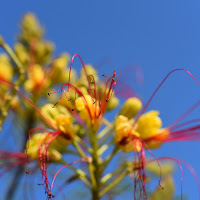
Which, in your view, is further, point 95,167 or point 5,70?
point 5,70

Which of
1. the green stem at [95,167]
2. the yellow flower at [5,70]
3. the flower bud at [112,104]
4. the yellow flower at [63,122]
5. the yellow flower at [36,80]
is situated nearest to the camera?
the green stem at [95,167]

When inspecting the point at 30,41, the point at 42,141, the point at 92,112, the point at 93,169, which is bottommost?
the point at 93,169

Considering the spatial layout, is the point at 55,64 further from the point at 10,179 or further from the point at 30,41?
the point at 10,179

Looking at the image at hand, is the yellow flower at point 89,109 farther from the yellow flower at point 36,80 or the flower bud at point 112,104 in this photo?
the yellow flower at point 36,80

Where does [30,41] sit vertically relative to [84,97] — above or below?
above

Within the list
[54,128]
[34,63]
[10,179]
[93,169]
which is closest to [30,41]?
[34,63]

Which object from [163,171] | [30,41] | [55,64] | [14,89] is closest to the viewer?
[14,89]

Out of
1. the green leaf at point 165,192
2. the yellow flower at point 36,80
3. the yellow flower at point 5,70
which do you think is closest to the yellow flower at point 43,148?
the green leaf at point 165,192

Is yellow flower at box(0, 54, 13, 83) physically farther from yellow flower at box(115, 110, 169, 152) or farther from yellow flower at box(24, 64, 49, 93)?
yellow flower at box(115, 110, 169, 152)

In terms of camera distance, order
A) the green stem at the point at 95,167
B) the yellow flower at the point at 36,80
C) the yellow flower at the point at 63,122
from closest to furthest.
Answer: the green stem at the point at 95,167, the yellow flower at the point at 63,122, the yellow flower at the point at 36,80

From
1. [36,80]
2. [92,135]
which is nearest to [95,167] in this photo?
[92,135]

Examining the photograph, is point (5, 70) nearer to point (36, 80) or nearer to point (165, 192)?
point (36, 80)
